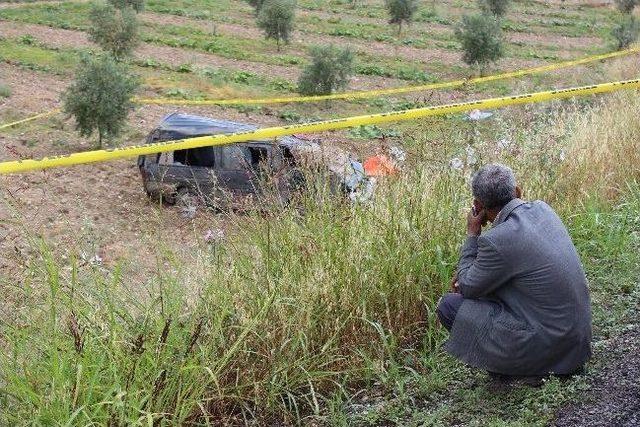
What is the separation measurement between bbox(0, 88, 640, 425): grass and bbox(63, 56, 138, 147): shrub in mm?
10706

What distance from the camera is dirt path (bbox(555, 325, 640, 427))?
3.35 meters

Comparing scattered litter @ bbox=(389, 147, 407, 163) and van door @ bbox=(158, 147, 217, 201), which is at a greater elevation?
scattered litter @ bbox=(389, 147, 407, 163)

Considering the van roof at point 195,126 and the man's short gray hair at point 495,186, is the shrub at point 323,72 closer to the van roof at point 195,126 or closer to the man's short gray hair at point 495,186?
the van roof at point 195,126

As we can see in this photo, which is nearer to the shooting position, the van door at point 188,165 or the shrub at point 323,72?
the van door at point 188,165

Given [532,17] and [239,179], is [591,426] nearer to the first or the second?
[239,179]

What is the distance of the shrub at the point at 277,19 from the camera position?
26.0 metres

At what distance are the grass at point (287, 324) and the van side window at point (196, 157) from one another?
733 cm

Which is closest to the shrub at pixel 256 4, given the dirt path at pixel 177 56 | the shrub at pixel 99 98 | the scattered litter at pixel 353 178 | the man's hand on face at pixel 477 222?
the dirt path at pixel 177 56

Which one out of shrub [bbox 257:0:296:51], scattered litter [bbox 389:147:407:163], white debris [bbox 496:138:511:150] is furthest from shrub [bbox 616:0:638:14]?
scattered litter [bbox 389:147:407:163]

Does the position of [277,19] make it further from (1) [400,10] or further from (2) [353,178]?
(2) [353,178]

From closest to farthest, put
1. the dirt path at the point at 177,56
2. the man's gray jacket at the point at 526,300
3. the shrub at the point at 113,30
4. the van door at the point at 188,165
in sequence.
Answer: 1. the man's gray jacket at the point at 526,300
2. the van door at the point at 188,165
3. the shrub at the point at 113,30
4. the dirt path at the point at 177,56

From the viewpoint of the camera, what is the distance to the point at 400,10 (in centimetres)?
2948

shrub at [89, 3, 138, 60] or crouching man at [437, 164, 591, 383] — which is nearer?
crouching man at [437, 164, 591, 383]

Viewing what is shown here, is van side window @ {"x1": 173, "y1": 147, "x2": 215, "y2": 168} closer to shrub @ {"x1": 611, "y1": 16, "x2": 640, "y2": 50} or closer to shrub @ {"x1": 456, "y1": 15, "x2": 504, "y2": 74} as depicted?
shrub @ {"x1": 456, "y1": 15, "x2": 504, "y2": 74}
